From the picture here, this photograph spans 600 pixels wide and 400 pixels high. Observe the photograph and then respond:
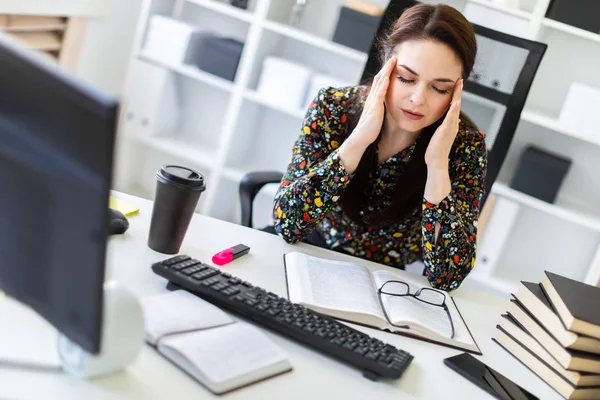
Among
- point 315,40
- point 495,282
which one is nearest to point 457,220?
point 495,282

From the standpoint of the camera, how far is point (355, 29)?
109 inches

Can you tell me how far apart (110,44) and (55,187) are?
2.67 m

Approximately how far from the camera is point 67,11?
2.71 metres

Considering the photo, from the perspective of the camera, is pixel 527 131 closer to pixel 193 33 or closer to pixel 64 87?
pixel 193 33

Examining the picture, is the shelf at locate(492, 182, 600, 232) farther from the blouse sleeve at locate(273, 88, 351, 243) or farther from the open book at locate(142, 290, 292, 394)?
the open book at locate(142, 290, 292, 394)

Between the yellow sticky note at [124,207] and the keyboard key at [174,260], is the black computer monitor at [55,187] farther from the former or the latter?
the yellow sticky note at [124,207]

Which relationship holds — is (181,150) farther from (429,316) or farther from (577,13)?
(429,316)

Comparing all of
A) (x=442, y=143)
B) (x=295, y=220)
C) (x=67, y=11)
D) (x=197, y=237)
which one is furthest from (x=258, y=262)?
(x=67, y=11)

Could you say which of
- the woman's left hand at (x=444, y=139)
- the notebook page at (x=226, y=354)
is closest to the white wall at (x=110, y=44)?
the woman's left hand at (x=444, y=139)

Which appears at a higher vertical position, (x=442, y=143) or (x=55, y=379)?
(x=442, y=143)

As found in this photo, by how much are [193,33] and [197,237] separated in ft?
6.11

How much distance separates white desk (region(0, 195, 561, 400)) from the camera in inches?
31.6

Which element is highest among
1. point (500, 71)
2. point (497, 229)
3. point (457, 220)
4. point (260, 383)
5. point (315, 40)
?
point (500, 71)

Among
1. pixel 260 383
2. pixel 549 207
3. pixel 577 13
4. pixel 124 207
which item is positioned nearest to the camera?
pixel 260 383
